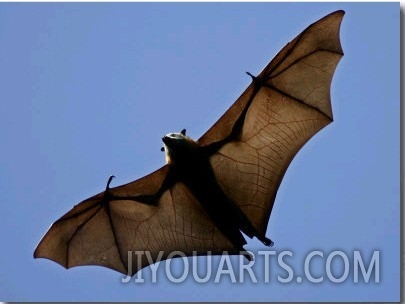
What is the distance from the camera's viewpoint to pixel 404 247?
15.0 m

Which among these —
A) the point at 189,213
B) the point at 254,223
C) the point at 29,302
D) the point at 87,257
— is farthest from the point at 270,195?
the point at 29,302

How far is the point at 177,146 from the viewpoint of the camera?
1384 cm

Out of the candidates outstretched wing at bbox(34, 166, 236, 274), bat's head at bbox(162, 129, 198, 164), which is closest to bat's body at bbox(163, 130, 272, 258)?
bat's head at bbox(162, 129, 198, 164)

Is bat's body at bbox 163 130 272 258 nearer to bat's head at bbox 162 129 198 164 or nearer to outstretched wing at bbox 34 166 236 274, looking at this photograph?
bat's head at bbox 162 129 198 164

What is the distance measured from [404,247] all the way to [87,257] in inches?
224

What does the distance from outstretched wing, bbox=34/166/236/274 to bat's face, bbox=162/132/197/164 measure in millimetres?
704

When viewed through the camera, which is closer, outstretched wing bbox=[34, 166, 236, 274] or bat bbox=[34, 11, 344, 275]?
bat bbox=[34, 11, 344, 275]

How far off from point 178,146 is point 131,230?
7.12 ft

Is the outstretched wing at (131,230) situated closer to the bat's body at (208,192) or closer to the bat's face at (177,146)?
the bat's body at (208,192)

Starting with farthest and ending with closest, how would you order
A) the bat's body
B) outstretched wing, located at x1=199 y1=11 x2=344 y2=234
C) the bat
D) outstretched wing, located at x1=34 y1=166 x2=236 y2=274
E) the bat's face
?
outstretched wing, located at x1=34 y1=166 x2=236 y2=274 → outstretched wing, located at x1=199 y1=11 x2=344 y2=234 → the bat → the bat's body → the bat's face

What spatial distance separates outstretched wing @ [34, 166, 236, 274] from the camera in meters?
14.9

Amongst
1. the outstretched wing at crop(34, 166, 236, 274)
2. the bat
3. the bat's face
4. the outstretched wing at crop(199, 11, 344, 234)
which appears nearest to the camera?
the bat's face

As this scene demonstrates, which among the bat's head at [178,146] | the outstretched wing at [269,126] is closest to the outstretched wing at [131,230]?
the bat's head at [178,146]

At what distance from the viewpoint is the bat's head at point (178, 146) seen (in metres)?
13.8
